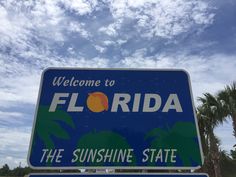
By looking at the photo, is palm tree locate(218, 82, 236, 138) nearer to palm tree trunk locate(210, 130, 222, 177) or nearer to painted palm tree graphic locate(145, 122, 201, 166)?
palm tree trunk locate(210, 130, 222, 177)

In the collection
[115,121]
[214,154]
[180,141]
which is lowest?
[180,141]

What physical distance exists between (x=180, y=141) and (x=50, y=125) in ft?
3.52

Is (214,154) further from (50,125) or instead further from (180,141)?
(50,125)

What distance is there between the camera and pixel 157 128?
277 centimetres

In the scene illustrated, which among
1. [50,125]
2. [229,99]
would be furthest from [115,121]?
[229,99]

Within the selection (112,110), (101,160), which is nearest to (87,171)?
(101,160)

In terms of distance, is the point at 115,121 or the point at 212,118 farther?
the point at 212,118

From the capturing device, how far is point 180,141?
107 inches

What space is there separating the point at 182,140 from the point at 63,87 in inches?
43.9

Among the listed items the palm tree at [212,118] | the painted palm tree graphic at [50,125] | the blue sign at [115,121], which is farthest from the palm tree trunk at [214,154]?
the painted palm tree graphic at [50,125]

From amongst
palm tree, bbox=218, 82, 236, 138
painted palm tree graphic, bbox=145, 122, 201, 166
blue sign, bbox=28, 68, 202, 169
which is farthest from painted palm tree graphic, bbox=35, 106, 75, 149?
palm tree, bbox=218, 82, 236, 138

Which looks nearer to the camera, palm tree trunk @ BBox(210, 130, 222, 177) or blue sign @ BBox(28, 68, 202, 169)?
blue sign @ BBox(28, 68, 202, 169)

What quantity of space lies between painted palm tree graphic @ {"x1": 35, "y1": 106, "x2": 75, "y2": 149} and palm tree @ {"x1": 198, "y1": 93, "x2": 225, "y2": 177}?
18.0 meters

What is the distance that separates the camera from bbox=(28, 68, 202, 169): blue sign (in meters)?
2.67
